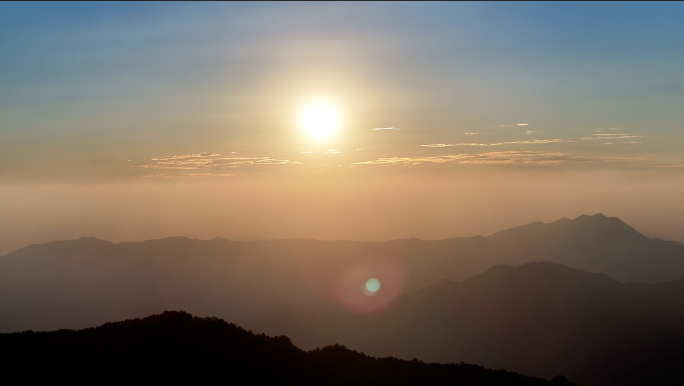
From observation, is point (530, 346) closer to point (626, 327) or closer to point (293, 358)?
point (626, 327)

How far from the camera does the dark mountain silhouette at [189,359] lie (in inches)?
1655

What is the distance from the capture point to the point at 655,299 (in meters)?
198

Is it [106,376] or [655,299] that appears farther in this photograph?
[655,299]

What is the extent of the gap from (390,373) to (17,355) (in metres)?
38.0

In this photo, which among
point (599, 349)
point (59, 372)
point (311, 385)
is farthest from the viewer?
point (599, 349)

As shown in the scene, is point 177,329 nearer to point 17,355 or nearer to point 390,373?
point 17,355

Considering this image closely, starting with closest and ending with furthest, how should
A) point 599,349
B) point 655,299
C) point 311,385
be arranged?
point 311,385
point 599,349
point 655,299

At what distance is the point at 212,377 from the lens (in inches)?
1721

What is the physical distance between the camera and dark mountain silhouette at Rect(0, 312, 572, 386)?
42031mm

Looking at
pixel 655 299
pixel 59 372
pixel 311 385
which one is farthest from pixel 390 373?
pixel 655 299

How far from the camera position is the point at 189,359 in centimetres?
4581

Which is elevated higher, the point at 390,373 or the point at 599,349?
the point at 390,373

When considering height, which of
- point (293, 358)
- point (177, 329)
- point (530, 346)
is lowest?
point (530, 346)

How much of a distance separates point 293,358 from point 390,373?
455 inches
